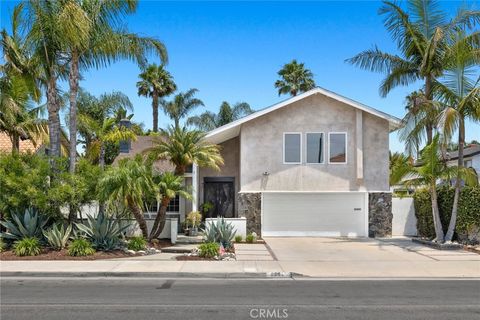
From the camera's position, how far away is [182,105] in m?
45.2

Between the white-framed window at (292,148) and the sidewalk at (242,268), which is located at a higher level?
the white-framed window at (292,148)

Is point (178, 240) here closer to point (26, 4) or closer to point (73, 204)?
point (73, 204)

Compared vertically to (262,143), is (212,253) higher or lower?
lower

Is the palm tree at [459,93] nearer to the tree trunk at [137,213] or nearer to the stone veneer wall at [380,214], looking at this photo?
the stone veneer wall at [380,214]

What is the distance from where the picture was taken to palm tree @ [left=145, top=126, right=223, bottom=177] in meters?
17.7

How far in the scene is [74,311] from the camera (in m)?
7.93

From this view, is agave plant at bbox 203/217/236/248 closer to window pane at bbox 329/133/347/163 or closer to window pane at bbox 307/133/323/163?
window pane at bbox 307/133/323/163

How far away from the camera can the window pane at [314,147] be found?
21.9m

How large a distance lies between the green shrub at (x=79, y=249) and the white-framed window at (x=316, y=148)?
35.5 ft

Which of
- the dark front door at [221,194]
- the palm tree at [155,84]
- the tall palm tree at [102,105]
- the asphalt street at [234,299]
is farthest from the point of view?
the palm tree at [155,84]

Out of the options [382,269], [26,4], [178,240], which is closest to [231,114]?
[178,240]

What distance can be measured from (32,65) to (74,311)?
39.6 feet

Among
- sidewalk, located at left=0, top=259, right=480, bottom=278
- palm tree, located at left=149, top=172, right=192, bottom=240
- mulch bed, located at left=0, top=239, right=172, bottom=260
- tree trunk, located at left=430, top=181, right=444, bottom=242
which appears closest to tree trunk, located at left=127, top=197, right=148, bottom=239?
palm tree, located at left=149, top=172, right=192, bottom=240

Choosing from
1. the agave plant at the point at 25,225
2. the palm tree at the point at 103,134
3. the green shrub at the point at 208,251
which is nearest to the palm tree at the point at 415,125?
the green shrub at the point at 208,251
